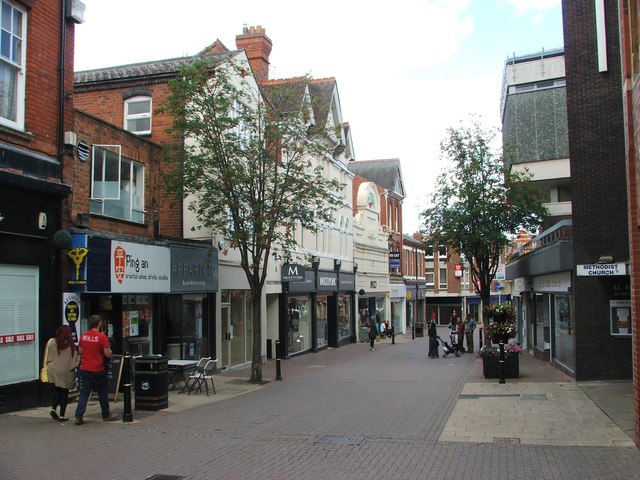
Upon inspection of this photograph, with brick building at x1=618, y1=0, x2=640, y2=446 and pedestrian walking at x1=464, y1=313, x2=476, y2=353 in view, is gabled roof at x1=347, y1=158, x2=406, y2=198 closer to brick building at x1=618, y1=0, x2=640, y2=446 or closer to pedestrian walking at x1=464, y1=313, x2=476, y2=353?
pedestrian walking at x1=464, y1=313, x2=476, y2=353

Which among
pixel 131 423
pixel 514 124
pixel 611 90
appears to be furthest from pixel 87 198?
pixel 514 124

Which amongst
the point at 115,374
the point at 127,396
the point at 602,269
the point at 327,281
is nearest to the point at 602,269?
the point at 602,269

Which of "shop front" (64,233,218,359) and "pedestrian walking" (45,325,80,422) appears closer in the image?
"pedestrian walking" (45,325,80,422)

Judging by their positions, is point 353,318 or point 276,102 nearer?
point 276,102

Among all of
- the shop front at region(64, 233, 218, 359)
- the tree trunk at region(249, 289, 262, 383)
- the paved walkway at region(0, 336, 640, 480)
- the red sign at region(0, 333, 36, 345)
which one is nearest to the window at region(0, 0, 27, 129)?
the shop front at region(64, 233, 218, 359)

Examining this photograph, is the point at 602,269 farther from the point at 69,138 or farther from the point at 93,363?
the point at 69,138

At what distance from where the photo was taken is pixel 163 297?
16359 millimetres

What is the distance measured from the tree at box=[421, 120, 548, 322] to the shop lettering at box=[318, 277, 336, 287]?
718 centimetres

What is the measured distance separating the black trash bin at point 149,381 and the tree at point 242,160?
16.1 ft

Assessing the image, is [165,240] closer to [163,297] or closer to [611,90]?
[163,297]

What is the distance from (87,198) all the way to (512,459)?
10073 millimetres

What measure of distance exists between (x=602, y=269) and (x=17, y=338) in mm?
13068

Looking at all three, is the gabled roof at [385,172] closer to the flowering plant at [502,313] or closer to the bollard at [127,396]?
the flowering plant at [502,313]

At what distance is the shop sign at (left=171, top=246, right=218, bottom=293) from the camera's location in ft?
54.1
